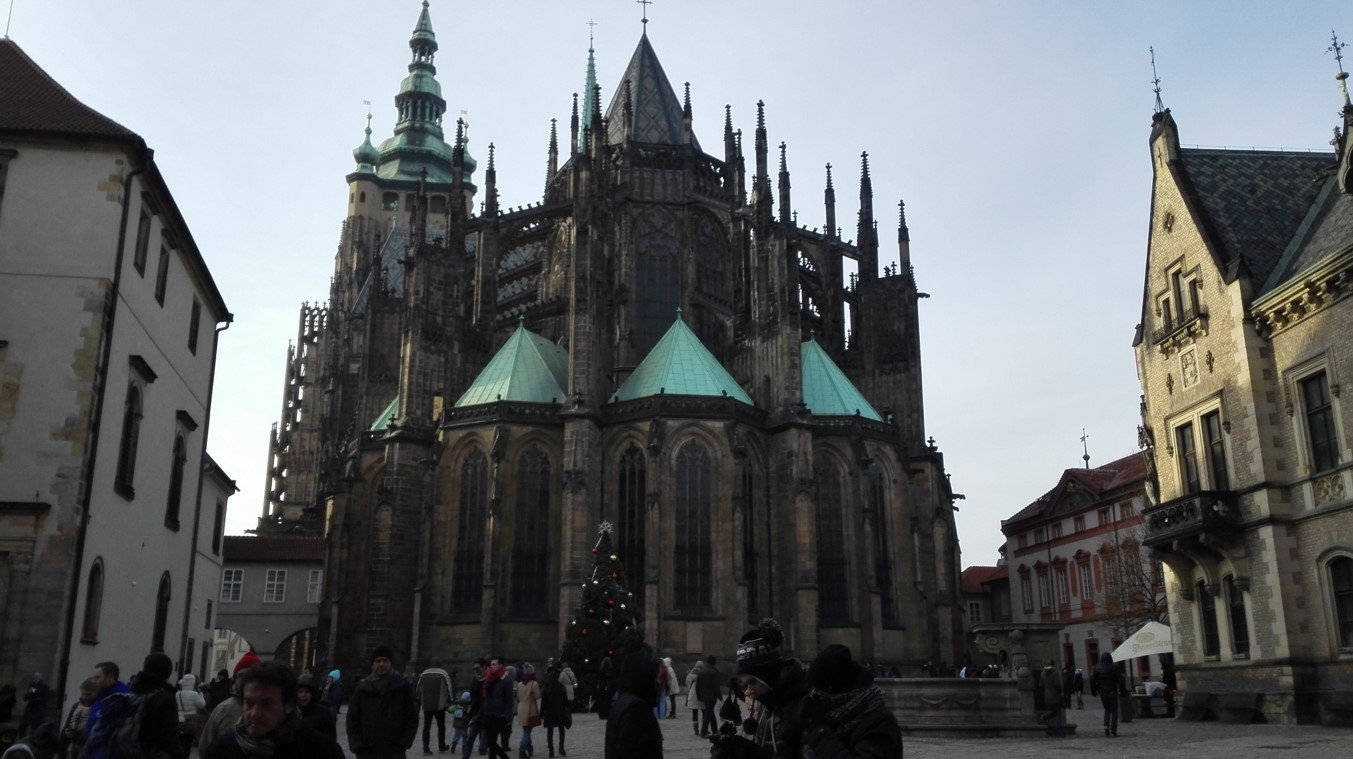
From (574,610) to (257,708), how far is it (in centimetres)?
3391

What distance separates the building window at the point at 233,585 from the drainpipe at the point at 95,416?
3305 cm

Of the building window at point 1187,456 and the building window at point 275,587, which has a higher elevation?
the building window at point 1187,456

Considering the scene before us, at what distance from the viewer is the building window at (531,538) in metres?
40.9

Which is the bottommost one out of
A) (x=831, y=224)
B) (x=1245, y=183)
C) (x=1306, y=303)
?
(x=1306, y=303)

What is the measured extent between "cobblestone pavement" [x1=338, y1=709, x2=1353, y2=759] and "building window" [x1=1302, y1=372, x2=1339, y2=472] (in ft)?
16.9

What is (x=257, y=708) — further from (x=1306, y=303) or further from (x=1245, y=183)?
(x=1245, y=183)

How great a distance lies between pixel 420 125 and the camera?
96562 millimetres

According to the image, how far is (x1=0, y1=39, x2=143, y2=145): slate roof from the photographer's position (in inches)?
840

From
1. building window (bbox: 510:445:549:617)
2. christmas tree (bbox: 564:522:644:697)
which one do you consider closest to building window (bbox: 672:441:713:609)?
building window (bbox: 510:445:549:617)

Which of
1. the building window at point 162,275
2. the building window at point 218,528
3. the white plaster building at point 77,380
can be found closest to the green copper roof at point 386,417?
the building window at point 218,528

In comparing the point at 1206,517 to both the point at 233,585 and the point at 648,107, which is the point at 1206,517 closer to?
the point at 648,107

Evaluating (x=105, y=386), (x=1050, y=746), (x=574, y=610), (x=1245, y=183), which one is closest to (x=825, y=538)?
(x=574, y=610)

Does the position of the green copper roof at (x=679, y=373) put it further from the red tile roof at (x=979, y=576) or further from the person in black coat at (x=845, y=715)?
the person in black coat at (x=845, y=715)

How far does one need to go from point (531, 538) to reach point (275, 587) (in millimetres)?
17076
